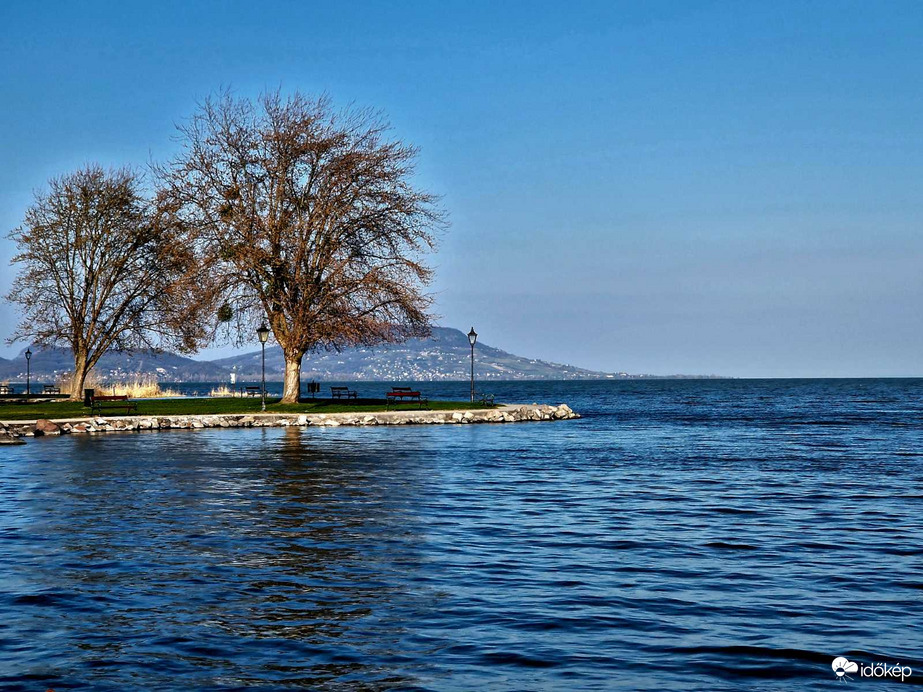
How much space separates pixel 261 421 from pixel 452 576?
31.7 meters

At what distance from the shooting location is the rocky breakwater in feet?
124

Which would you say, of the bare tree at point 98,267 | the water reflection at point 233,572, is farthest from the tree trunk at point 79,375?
the water reflection at point 233,572

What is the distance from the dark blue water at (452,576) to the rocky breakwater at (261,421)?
1342 centimetres

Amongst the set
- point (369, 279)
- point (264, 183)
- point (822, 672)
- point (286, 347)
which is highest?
point (264, 183)

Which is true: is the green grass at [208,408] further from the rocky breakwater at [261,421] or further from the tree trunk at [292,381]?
the rocky breakwater at [261,421]

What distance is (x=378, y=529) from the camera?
15.0 meters

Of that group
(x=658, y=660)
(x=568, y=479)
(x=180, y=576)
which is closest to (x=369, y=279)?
(x=568, y=479)

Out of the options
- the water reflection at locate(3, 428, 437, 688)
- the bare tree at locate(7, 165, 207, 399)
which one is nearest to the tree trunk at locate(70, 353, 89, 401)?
the bare tree at locate(7, 165, 207, 399)

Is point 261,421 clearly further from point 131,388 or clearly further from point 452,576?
point 452,576

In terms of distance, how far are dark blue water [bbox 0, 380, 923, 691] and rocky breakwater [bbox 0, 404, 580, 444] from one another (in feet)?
44.0

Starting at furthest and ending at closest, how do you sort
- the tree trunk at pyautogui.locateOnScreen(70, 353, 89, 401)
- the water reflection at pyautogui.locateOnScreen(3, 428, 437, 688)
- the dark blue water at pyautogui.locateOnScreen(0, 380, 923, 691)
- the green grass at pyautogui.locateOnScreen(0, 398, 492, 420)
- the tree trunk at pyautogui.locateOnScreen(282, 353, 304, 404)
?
the tree trunk at pyautogui.locateOnScreen(70, 353, 89, 401) < the tree trunk at pyautogui.locateOnScreen(282, 353, 304, 404) < the green grass at pyautogui.locateOnScreen(0, 398, 492, 420) < the water reflection at pyautogui.locateOnScreen(3, 428, 437, 688) < the dark blue water at pyautogui.locateOnScreen(0, 380, 923, 691)

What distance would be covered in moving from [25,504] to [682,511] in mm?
12356

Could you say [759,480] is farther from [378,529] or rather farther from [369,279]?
[369,279]

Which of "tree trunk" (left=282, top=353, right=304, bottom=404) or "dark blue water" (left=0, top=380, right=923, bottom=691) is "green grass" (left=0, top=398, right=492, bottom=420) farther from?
"dark blue water" (left=0, top=380, right=923, bottom=691)
